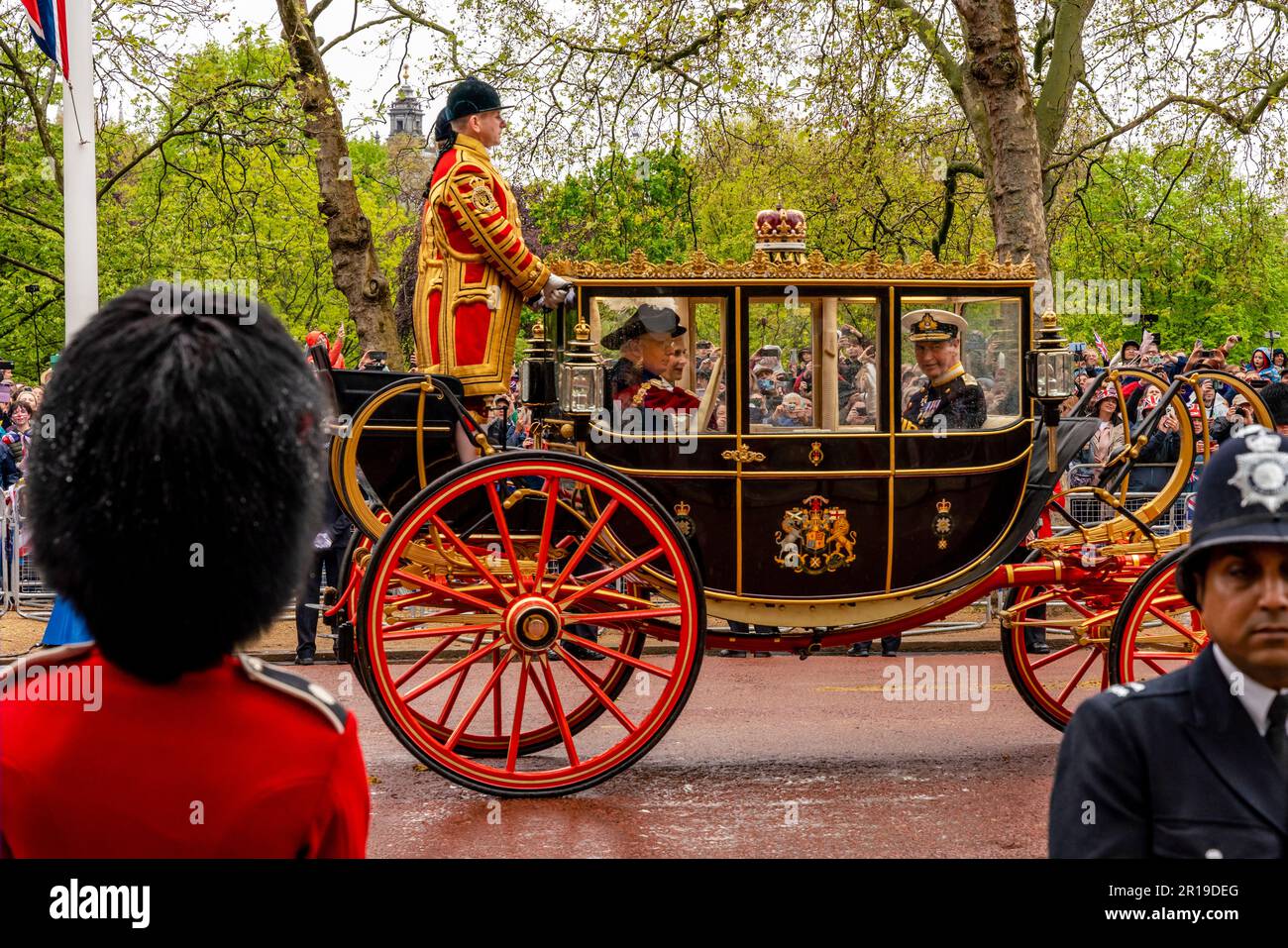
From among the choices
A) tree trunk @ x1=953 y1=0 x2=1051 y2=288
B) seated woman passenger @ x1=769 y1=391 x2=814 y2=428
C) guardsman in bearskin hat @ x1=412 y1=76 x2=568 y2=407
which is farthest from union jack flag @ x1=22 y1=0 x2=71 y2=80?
tree trunk @ x1=953 y1=0 x2=1051 y2=288

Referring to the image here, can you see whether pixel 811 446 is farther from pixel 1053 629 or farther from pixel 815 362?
pixel 1053 629

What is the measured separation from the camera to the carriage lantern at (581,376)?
601 cm

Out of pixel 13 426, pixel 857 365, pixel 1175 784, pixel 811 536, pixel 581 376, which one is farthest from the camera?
pixel 13 426

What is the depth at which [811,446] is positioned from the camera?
6207 millimetres

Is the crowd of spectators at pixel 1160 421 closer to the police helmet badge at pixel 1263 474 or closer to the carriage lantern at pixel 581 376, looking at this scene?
the carriage lantern at pixel 581 376

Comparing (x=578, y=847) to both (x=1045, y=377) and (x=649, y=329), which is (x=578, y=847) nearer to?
(x=649, y=329)

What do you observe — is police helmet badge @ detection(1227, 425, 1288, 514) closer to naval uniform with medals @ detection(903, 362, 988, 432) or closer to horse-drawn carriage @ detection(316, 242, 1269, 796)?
horse-drawn carriage @ detection(316, 242, 1269, 796)

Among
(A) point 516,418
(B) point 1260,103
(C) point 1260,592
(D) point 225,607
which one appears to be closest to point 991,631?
(A) point 516,418

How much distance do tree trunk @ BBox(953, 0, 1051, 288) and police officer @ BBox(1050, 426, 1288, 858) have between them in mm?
9832

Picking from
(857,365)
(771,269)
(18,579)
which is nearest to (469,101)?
(771,269)

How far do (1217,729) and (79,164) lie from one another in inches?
297

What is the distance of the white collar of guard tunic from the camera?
254 inches
